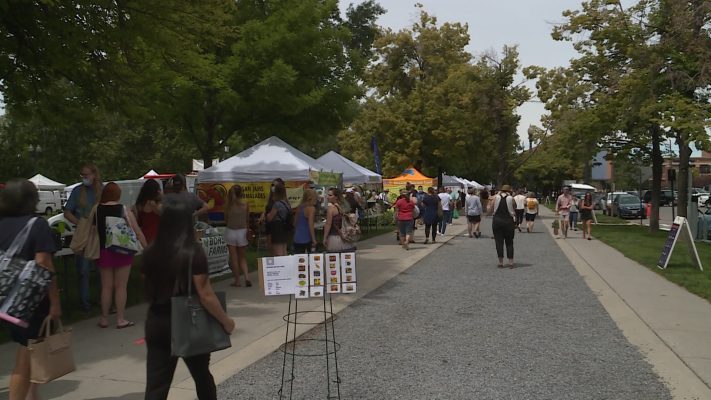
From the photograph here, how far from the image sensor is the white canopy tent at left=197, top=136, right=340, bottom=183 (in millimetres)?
13695

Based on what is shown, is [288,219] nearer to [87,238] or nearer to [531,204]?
[87,238]

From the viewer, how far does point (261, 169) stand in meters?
13.8

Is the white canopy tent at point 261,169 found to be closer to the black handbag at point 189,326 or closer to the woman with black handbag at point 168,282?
the woman with black handbag at point 168,282

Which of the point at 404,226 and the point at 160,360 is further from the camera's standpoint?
the point at 404,226

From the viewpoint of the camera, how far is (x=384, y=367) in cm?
543

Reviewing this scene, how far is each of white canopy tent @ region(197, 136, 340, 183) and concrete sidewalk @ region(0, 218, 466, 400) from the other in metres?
4.14

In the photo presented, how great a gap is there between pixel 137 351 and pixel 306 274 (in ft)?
7.86

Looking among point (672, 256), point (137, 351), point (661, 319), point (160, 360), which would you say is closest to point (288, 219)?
point (137, 351)

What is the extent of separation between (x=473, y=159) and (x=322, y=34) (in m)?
28.1

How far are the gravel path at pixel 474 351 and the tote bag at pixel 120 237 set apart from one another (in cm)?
204

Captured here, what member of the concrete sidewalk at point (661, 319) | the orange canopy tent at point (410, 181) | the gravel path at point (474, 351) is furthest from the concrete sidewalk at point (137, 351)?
the orange canopy tent at point (410, 181)

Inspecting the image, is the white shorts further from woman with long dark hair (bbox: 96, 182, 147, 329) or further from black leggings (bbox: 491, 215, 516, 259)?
black leggings (bbox: 491, 215, 516, 259)

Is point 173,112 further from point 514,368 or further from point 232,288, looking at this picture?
point 514,368

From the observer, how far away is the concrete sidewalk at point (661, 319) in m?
5.22
